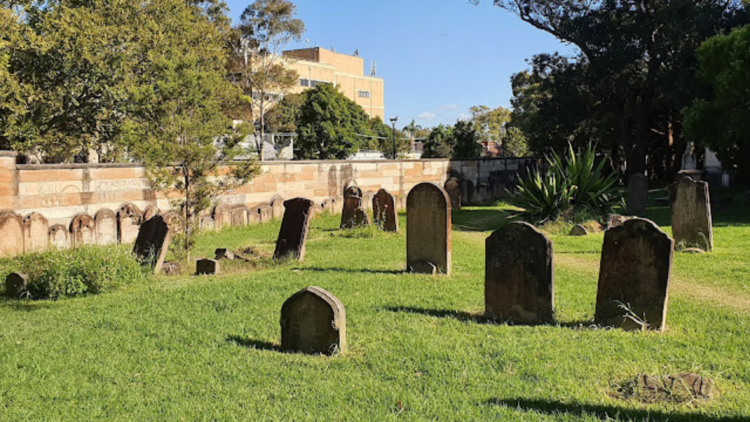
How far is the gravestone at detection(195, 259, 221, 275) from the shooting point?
390 inches

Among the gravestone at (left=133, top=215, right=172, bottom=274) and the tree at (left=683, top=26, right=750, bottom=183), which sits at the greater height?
the tree at (left=683, top=26, right=750, bottom=183)

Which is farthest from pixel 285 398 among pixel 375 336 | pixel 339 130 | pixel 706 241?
pixel 339 130

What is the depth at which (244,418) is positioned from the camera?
13.8ft

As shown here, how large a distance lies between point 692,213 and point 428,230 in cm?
512

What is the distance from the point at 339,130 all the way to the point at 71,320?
1483 inches

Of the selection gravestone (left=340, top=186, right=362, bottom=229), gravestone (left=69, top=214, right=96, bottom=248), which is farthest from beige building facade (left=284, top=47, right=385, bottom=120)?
gravestone (left=69, top=214, right=96, bottom=248)

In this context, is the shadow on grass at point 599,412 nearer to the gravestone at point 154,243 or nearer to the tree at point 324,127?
the gravestone at point 154,243

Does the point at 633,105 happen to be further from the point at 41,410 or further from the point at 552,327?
the point at 41,410

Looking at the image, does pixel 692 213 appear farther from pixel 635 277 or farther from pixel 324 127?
pixel 324 127

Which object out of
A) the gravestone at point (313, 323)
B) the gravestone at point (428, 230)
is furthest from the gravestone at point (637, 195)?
the gravestone at point (313, 323)

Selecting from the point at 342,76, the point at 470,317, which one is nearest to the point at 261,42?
the point at 470,317

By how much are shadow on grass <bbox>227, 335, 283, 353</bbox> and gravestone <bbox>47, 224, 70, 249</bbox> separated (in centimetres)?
781

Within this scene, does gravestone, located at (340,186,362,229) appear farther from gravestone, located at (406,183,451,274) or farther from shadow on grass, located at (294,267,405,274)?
gravestone, located at (406,183,451,274)

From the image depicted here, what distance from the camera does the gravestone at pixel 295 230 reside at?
10.9m
